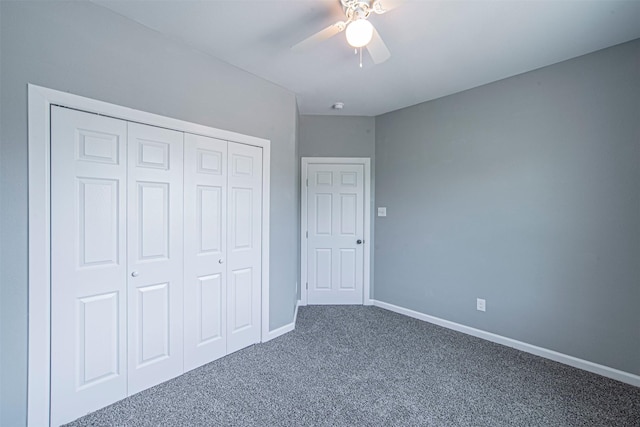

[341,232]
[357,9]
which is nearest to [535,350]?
[341,232]

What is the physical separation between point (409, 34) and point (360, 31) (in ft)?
2.53

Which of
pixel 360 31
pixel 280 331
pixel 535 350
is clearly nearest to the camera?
pixel 360 31

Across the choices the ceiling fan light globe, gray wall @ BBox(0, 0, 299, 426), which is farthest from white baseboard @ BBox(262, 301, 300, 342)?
the ceiling fan light globe

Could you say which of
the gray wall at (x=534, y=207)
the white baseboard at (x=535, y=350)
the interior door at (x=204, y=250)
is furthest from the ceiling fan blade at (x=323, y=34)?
the white baseboard at (x=535, y=350)

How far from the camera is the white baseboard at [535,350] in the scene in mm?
2285

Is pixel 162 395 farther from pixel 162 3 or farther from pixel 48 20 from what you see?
pixel 162 3

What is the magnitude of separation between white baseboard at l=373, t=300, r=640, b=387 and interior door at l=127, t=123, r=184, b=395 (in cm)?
271

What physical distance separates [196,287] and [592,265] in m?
3.30

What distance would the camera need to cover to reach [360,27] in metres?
1.60

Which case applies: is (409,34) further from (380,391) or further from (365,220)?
(380,391)

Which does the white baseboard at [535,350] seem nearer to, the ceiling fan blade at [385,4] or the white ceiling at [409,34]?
the white ceiling at [409,34]

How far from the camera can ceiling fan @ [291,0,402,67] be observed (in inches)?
62.2

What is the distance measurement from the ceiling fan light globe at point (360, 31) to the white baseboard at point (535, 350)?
3.03 m

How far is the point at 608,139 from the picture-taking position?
235 cm
